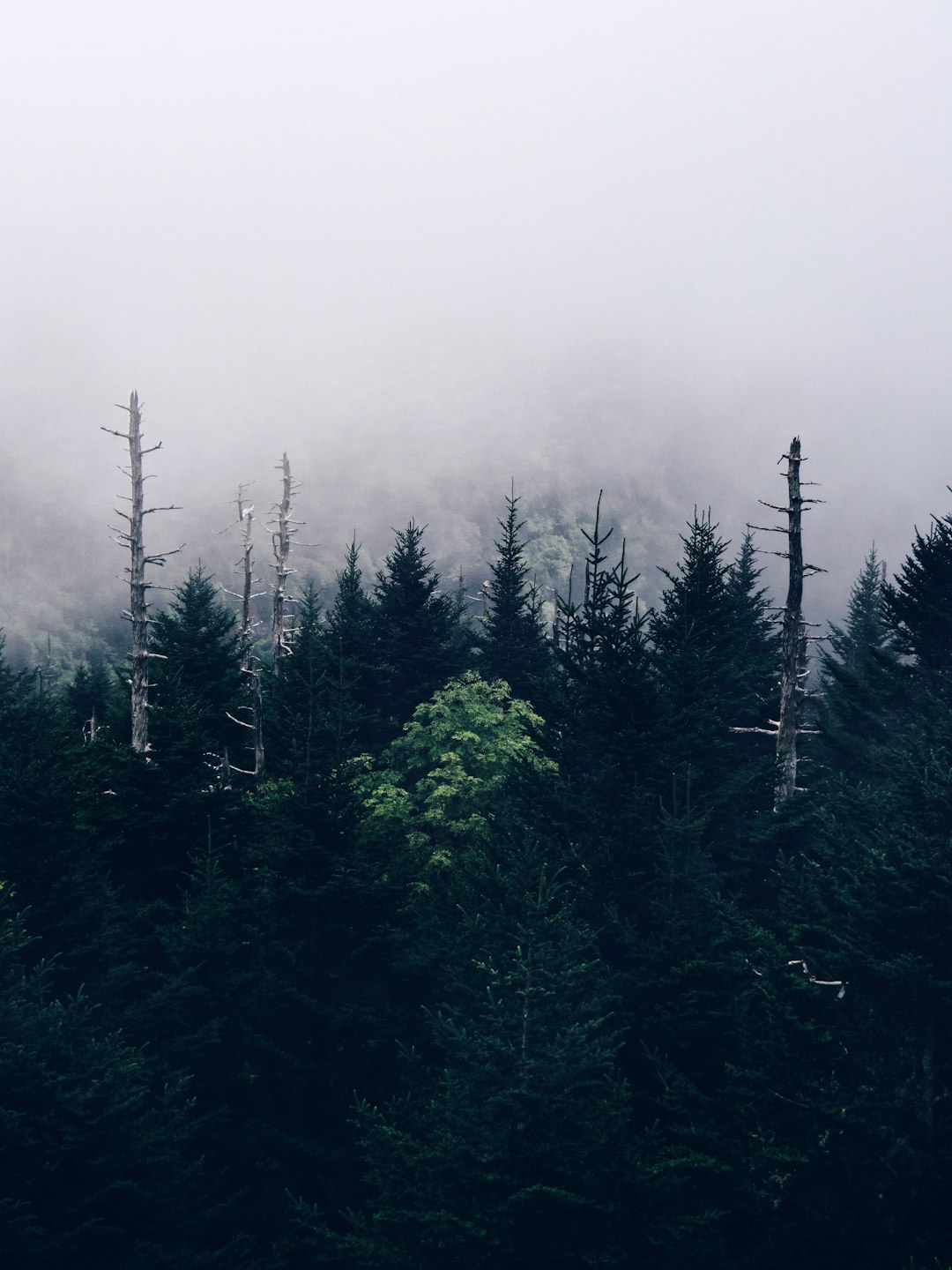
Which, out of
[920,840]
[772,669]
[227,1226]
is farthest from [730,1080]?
[772,669]

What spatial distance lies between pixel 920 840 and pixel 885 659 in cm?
1428

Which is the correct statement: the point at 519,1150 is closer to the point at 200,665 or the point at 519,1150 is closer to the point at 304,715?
the point at 304,715

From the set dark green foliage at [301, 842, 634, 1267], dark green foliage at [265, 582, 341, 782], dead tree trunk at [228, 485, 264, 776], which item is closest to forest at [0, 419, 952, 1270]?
dark green foliage at [301, 842, 634, 1267]

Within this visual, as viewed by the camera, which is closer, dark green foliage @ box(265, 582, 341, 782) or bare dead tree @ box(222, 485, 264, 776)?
dark green foliage @ box(265, 582, 341, 782)

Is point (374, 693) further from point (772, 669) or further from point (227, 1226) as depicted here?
point (227, 1226)

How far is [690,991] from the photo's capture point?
661 inches

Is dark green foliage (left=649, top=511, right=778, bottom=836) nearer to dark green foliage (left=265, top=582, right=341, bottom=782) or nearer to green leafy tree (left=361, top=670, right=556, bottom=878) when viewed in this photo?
green leafy tree (left=361, top=670, right=556, bottom=878)

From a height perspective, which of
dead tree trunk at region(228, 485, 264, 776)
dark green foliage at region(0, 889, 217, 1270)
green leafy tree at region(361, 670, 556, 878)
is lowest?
dark green foliage at region(0, 889, 217, 1270)

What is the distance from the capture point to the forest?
13.9 m

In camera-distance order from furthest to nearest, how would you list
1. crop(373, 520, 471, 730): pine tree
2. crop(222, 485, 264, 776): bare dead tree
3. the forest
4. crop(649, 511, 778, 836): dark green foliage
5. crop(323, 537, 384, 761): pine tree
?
crop(373, 520, 471, 730): pine tree < crop(323, 537, 384, 761): pine tree < crop(222, 485, 264, 776): bare dead tree < crop(649, 511, 778, 836): dark green foliage < the forest

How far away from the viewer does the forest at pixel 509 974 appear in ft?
45.6

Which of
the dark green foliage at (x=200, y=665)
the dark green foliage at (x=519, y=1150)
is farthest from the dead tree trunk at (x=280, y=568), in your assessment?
the dark green foliage at (x=519, y=1150)

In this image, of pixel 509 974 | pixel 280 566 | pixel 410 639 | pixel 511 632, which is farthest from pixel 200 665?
pixel 509 974

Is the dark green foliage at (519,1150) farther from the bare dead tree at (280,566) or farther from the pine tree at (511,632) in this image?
the bare dead tree at (280,566)
